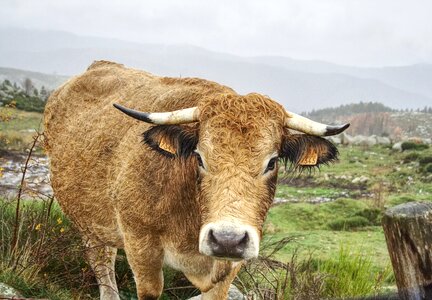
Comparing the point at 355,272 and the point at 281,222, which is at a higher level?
the point at 355,272

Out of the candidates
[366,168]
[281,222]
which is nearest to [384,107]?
[366,168]

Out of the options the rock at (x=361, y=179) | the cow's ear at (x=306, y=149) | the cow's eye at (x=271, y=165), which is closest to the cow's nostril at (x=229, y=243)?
the cow's eye at (x=271, y=165)

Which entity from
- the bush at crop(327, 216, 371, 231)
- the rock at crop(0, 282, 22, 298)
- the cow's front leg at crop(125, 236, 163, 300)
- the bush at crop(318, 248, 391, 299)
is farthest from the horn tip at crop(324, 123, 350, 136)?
the bush at crop(327, 216, 371, 231)

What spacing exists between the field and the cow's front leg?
0.66 metres

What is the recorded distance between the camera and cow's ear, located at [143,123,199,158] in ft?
16.4

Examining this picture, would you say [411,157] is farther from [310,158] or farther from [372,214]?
[310,158]

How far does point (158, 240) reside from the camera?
5.60m

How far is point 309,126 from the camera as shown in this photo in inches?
192

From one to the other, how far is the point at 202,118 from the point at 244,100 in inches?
16.3

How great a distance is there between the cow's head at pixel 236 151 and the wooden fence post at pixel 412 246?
114 centimetres

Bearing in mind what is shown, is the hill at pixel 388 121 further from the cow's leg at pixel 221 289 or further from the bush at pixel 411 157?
the cow's leg at pixel 221 289

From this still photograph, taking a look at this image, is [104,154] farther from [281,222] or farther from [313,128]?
[281,222]

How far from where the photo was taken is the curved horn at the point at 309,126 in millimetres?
4764

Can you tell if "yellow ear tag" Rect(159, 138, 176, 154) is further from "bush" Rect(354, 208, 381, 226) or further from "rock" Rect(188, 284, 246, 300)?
"bush" Rect(354, 208, 381, 226)
